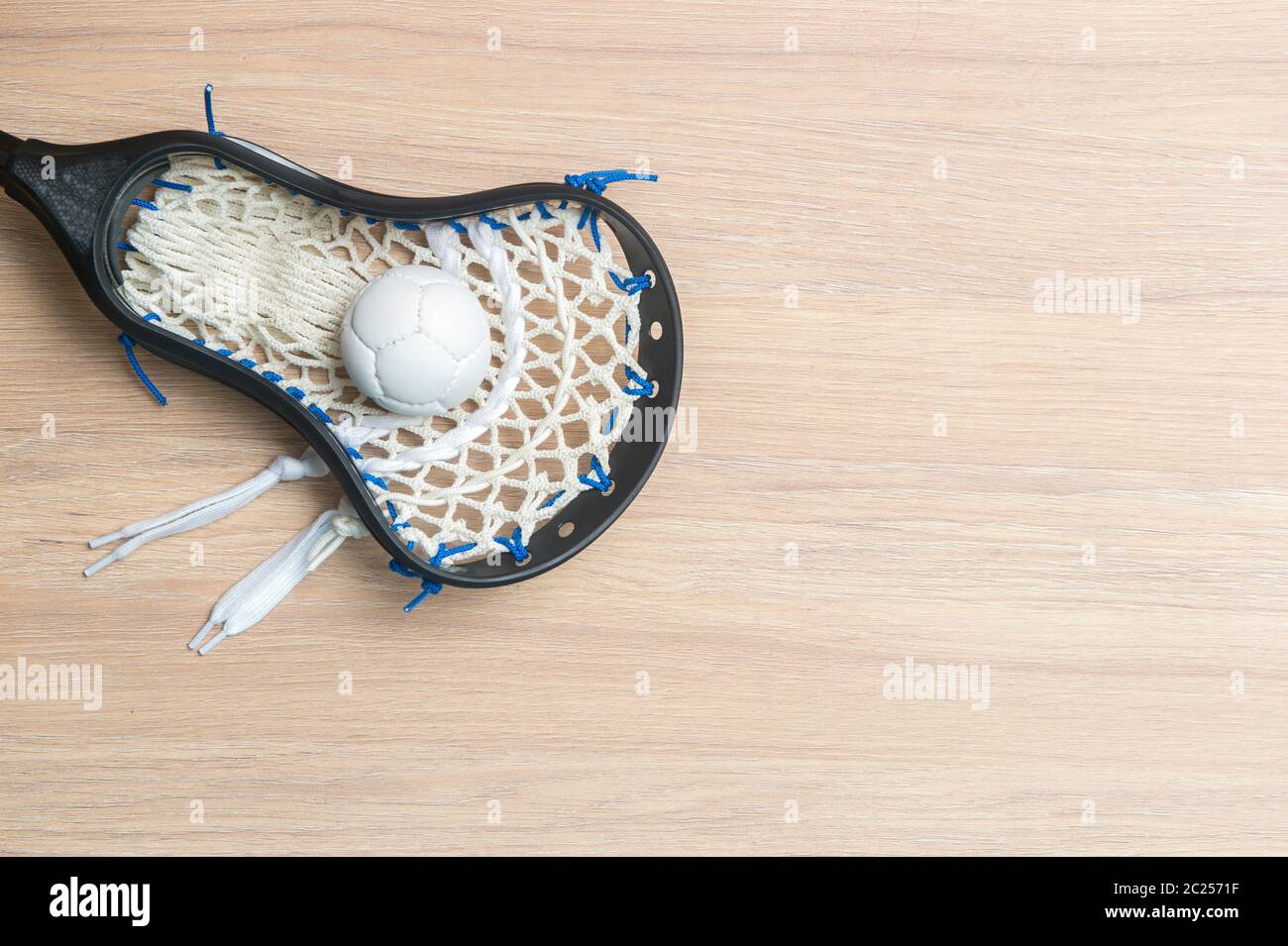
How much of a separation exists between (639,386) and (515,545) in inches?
6.7

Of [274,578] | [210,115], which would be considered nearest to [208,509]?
[274,578]

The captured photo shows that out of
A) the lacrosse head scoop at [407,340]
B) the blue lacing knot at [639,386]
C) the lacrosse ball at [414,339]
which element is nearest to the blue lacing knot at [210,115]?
the lacrosse head scoop at [407,340]

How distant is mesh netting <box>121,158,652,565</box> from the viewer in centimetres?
77

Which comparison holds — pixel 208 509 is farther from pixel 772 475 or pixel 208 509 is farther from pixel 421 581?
pixel 772 475

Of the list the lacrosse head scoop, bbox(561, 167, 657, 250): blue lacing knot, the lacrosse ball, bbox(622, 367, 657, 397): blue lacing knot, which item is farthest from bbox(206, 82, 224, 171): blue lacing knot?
bbox(622, 367, 657, 397): blue lacing knot

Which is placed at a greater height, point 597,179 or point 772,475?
point 597,179

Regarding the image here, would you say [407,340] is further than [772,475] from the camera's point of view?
No

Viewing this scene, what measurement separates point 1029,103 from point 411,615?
737mm

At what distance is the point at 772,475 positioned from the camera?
838 millimetres

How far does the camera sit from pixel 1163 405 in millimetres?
859

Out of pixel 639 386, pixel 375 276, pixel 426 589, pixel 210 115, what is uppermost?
pixel 210 115

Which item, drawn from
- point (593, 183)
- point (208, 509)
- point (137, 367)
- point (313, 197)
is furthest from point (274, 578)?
point (593, 183)

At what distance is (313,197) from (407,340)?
14cm

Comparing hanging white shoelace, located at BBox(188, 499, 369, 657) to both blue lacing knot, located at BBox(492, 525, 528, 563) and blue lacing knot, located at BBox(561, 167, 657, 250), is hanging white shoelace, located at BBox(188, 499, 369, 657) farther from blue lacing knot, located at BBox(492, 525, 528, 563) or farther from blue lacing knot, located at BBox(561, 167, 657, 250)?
blue lacing knot, located at BBox(561, 167, 657, 250)
